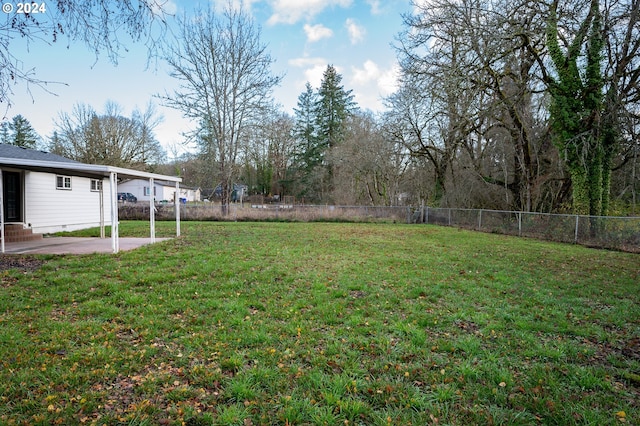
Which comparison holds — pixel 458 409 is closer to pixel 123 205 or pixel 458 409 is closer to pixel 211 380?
pixel 211 380

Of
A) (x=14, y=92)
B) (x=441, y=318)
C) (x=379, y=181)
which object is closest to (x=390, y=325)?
(x=441, y=318)

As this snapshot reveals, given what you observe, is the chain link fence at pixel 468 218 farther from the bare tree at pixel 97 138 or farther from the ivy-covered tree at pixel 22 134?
the ivy-covered tree at pixel 22 134

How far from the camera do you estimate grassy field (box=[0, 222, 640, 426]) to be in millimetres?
2326

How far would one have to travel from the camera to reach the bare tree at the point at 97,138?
994 inches

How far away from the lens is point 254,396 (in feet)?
8.09

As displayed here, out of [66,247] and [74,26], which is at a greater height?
[74,26]

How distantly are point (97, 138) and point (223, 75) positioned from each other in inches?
484

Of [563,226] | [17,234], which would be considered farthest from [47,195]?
[563,226]

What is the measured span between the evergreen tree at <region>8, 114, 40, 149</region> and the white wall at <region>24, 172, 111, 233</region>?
55.0 ft

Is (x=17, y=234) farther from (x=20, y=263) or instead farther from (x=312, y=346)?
(x=312, y=346)

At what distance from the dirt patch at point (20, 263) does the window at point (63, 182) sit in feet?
20.4

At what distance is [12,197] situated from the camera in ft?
34.9

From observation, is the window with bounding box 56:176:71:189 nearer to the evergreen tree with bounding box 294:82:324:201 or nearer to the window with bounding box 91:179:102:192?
the window with bounding box 91:179:102:192

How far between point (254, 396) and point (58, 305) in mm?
3499
